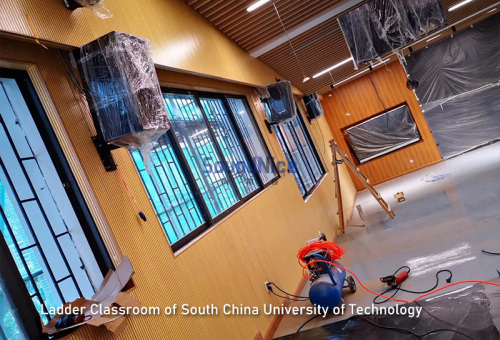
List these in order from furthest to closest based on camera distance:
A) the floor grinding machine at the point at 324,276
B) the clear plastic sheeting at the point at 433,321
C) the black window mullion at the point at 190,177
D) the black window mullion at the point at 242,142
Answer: the black window mullion at the point at 242,142
the floor grinding machine at the point at 324,276
the black window mullion at the point at 190,177
the clear plastic sheeting at the point at 433,321

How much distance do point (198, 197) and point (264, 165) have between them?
2.04m

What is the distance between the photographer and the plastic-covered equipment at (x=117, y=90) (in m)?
1.98

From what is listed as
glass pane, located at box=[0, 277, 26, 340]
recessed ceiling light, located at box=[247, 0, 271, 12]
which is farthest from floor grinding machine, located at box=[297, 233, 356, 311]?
recessed ceiling light, located at box=[247, 0, 271, 12]

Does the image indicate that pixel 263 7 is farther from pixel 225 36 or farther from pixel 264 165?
pixel 264 165

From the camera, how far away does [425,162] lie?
11625 mm

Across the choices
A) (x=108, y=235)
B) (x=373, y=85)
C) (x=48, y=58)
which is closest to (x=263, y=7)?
(x=48, y=58)

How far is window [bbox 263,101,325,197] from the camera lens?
666cm

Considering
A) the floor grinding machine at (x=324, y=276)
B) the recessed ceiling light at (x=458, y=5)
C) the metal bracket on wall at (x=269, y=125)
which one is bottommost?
the floor grinding machine at (x=324, y=276)

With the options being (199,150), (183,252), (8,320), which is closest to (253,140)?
(199,150)

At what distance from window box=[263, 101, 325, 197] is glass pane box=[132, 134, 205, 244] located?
10.1 ft

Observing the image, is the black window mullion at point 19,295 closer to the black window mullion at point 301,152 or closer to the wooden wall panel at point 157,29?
the wooden wall panel at point 157,29

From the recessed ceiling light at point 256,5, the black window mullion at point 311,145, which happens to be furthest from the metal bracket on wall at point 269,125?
the black window mullion at point 311,145

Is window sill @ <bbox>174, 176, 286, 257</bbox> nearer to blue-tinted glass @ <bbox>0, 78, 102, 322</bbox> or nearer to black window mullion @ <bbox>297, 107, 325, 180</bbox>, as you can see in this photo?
blue-tinted glass @ <bbox>0, 78, 102, 322</bbox>

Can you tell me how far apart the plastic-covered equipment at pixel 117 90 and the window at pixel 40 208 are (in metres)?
0.26
